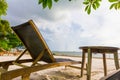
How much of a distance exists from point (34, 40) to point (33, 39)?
0.03 meters

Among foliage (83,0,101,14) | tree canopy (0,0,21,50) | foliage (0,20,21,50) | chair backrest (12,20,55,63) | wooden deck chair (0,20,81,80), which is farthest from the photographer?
foliage (0,20,21,50)

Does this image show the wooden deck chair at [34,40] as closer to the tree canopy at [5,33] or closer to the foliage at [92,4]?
the foliage at [92,4]

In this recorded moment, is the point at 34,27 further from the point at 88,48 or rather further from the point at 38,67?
the point at 88,48

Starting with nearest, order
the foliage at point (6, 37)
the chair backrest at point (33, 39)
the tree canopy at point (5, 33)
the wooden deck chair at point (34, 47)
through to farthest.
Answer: the wooden deck chair at point (34, 47) → the chair backrest at point (33, 39) → the tree canopy at point (5, 33) → the foliage at point (6, 37)

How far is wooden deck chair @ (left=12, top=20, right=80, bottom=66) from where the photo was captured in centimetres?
338

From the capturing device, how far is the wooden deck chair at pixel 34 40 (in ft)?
11.1

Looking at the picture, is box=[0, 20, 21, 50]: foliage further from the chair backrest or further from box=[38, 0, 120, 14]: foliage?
box=[38, 0, 120, 14]: foliage

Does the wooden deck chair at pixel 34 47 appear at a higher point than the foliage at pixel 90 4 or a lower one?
lower

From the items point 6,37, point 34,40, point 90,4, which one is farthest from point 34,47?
point 6,37

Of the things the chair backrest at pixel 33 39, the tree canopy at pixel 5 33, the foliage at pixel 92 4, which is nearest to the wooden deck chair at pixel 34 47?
the chair backrest at pixel 33 39

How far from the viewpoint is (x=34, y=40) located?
3650mm

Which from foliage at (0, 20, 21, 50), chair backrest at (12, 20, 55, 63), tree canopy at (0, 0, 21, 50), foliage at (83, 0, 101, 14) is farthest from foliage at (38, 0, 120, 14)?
foliage at (0, 20, 21, 50)

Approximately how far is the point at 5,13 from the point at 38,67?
17247 mm

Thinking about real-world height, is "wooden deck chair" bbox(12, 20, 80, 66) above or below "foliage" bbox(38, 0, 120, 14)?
below
